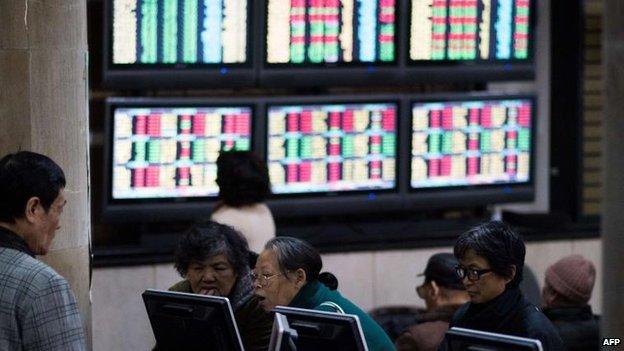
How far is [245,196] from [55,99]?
221 centimetres

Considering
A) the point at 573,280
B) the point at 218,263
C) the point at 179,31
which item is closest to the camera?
the point at 218,263

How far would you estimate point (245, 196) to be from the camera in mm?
9031

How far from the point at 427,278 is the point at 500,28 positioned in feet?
12.8

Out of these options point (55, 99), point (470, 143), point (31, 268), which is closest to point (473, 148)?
point (470, 143)

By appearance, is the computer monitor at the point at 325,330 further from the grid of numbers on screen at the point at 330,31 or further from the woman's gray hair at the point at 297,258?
the grid of numbers on screen at the point at 330,31

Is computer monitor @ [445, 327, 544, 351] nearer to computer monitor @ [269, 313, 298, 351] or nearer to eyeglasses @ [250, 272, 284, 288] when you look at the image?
computer monitor @ [269, 313, 298, 351]

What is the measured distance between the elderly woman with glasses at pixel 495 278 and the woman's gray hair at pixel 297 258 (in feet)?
2.34

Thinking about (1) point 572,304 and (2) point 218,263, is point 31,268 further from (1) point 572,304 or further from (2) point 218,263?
(1) point 572,304

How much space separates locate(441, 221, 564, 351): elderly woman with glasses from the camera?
585 cm

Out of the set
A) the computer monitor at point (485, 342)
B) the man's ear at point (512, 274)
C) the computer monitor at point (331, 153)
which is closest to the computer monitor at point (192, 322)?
the man's ear at point (512, 274)

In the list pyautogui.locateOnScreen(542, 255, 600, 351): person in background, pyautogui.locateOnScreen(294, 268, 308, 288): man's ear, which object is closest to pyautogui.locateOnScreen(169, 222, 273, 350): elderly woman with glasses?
pyautogui.locateOnScreen(294, 268, 308, 288): man's ear

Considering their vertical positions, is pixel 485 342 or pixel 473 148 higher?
pixel 473 148

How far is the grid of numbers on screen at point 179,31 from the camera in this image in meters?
10.2

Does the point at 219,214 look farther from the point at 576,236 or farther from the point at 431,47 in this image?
the point at 576,236
